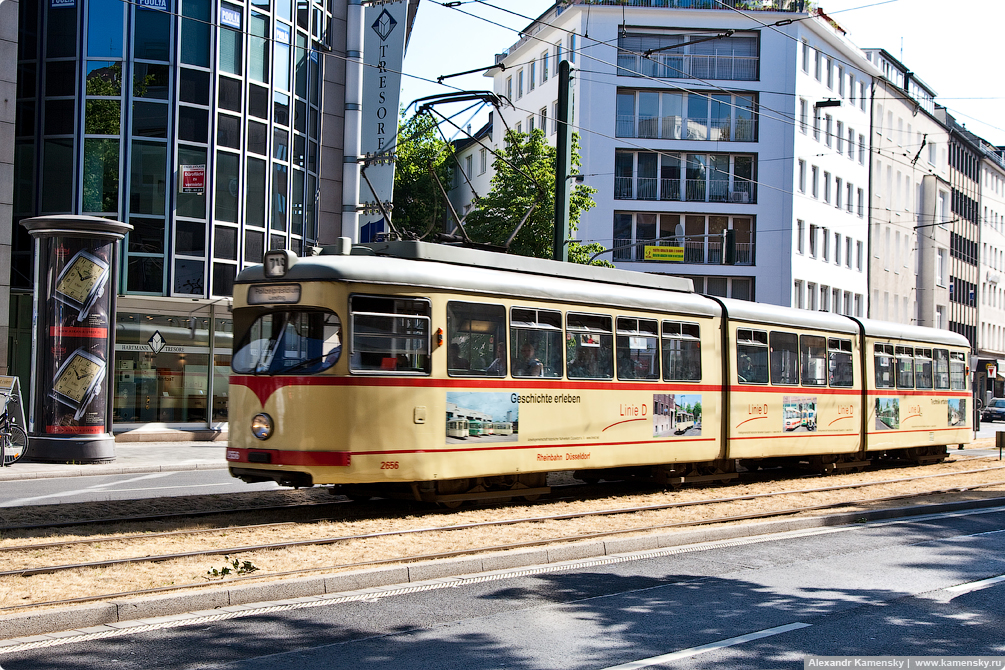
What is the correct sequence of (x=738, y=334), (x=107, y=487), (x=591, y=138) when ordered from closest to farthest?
1. (x=107, y=487)
2. (x=738, y=334)
3. (x=591, y=138)

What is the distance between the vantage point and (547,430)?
13305mm

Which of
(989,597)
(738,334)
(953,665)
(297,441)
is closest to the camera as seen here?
(953,665)

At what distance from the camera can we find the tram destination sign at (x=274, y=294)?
38.3 feet

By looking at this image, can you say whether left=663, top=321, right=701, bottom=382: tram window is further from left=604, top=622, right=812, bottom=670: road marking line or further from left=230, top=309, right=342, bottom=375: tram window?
left=604, top=622, right=812, bottom=670: road marking line

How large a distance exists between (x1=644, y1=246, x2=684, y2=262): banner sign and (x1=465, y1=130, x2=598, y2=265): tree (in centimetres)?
629

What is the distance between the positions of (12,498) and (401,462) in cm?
552

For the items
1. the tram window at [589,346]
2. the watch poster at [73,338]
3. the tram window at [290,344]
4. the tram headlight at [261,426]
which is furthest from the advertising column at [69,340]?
the tram window at [589,346]

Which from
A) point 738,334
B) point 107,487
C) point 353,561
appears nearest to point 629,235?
point 738,334

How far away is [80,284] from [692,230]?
36630mm

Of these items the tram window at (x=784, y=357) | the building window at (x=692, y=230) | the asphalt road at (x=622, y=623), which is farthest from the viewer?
the building window at (x=692, y=230)

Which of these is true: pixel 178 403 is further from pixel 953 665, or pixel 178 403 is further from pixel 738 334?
pixel 953 665

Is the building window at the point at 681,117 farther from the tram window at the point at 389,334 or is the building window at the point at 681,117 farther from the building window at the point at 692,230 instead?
the tram window at the point at 389,334

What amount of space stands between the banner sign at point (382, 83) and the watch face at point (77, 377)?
9098 millimetres

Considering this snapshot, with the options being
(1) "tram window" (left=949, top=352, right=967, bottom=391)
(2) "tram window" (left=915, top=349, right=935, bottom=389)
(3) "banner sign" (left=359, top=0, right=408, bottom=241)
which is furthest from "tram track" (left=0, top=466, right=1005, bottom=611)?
(3) "banner sign" (left=359, top=0, right=408, bottom=241)
